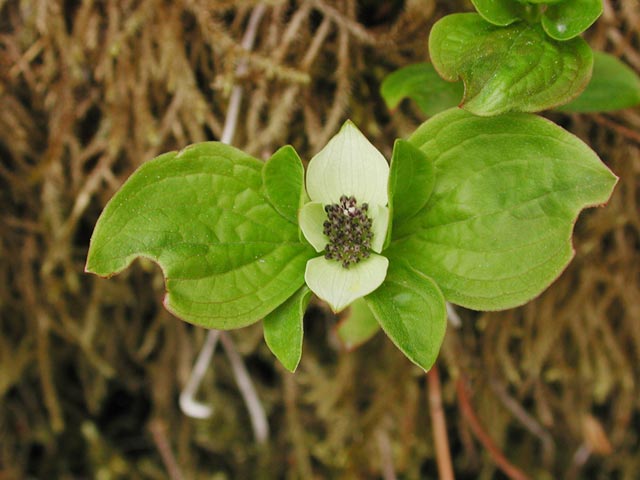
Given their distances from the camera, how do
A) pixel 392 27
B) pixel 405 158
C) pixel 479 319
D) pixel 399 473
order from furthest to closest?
pixel 399 473 < pixel 479 319 < pixel 392 27 < pixel 405 158

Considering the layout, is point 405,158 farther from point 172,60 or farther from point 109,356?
point 109,356

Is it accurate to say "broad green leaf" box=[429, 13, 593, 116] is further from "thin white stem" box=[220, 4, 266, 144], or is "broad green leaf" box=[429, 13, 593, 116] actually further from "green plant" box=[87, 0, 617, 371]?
"thin white stem" box=[220, 4, 266, 144]

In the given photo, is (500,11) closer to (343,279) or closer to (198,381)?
(343,279)

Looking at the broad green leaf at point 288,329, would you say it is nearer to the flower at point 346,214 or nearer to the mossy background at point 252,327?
the flower at point 346,214

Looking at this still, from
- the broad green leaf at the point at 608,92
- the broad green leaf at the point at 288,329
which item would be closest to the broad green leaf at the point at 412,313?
the broad green leaf at the point at 288,329

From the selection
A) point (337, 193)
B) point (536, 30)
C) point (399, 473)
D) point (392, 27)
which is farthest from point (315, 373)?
point (536, 30)
